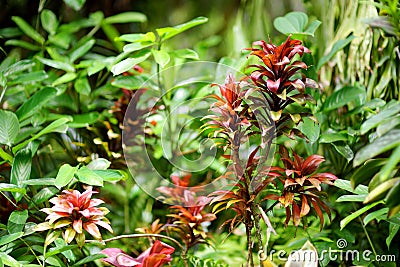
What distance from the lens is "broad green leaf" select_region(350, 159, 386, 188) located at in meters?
0.88

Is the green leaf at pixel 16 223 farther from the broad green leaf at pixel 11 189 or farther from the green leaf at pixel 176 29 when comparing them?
the green leaf at pixel 176 29

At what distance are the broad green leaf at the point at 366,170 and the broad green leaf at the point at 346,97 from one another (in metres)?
0.39

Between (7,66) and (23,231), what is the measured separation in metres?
0.51

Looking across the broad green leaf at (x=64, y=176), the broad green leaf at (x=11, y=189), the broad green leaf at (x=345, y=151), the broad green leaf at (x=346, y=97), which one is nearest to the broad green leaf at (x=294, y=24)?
the broad green leaf at (x=346, y=97)

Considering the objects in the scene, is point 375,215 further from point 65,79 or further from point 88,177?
point 65,79

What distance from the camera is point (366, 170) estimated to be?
2.95ft

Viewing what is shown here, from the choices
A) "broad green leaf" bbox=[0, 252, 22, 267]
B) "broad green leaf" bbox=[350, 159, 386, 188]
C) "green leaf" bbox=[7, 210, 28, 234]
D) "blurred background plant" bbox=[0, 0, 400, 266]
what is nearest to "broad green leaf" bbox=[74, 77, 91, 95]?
"blurred background plant" bbox=[0, 0, 400, 266]

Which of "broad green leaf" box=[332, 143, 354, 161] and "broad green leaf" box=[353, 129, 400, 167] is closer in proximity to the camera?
"broad green leaf" box=[353, 129, 400, 167]

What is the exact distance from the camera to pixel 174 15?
7.58ft

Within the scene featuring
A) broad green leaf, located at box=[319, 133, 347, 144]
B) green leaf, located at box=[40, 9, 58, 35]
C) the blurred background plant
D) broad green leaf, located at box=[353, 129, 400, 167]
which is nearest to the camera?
broad green leaf, located at box=[353, 129, 400, 167]

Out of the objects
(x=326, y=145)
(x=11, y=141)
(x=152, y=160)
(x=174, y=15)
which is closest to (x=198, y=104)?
(x=152, y=160)

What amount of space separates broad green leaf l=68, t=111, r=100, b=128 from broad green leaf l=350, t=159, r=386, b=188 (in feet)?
2.55

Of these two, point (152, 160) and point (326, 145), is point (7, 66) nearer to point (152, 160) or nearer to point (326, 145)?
point (152, 160)

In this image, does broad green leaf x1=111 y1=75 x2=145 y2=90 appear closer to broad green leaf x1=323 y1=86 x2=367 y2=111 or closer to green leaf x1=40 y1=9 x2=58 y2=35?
green leaf x1=40 y1=9 x2=58 y2=35
